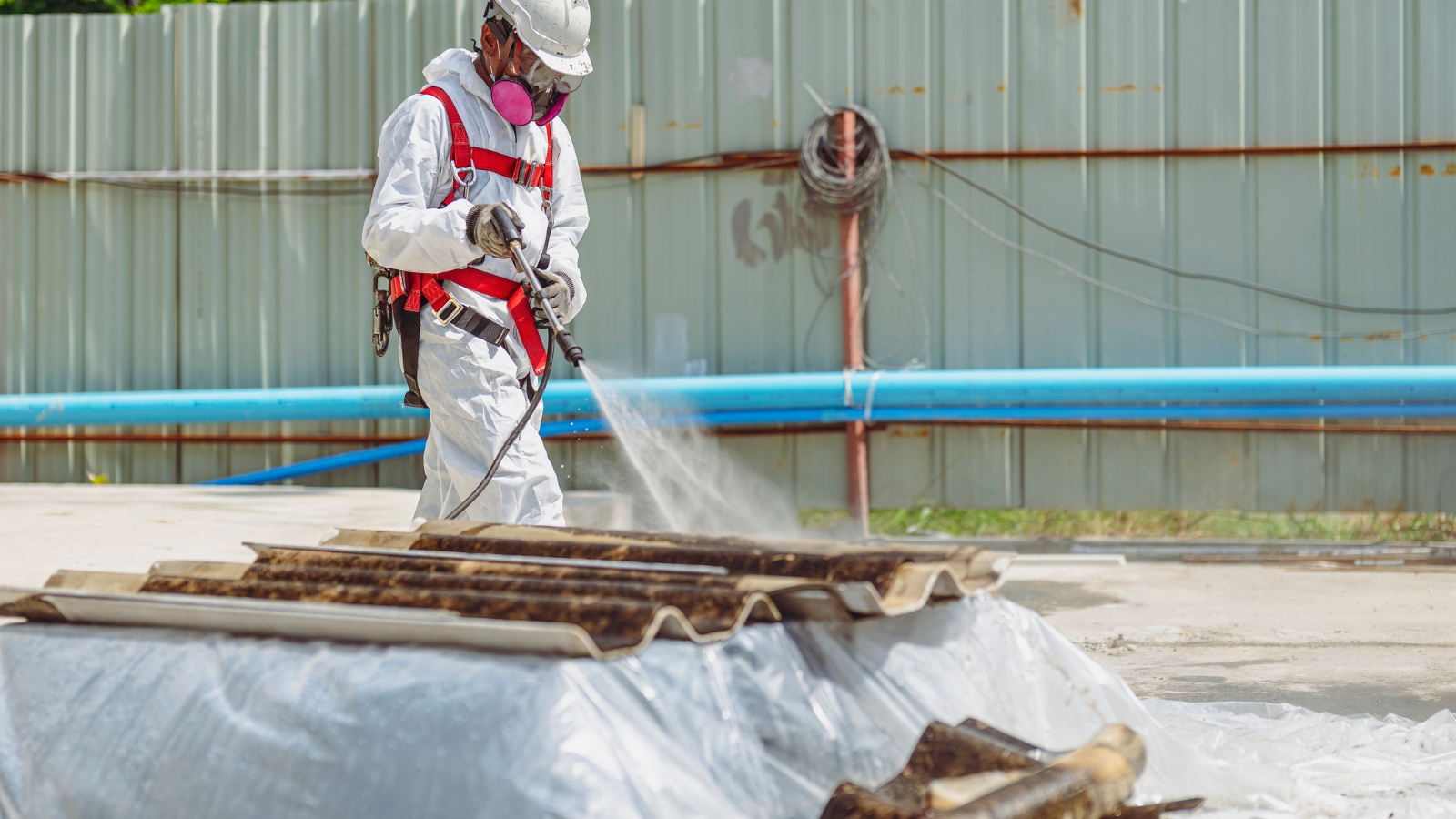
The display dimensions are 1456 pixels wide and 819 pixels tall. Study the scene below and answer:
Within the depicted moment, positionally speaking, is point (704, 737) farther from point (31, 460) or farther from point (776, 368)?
point (31, 460)

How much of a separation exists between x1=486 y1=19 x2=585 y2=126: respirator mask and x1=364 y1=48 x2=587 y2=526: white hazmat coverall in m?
0.08

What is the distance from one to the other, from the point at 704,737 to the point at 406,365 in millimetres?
1956

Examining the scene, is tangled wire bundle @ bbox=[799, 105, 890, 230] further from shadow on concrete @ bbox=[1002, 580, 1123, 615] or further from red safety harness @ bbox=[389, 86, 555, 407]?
red safety harness @ bbox=[389, 86, 555, 407]

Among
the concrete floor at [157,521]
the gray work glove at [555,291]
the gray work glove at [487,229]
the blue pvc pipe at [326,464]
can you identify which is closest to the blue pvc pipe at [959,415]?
the blue pvc pipe at [326,464]

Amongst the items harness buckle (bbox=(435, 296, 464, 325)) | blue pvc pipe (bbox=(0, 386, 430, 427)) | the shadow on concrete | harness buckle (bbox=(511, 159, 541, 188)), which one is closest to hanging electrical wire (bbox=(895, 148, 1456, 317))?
the shadow on concrete

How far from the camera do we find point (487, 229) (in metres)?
3.25

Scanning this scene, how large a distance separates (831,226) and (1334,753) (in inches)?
161

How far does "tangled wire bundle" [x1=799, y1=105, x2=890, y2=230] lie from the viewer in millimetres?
6215

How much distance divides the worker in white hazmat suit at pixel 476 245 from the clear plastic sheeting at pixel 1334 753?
5.59 ft

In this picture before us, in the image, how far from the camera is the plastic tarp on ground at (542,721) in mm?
1738

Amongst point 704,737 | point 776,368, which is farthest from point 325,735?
point 776,368

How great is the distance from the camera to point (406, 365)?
3.53 meters

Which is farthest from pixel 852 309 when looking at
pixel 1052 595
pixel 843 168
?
pixel 1052 595

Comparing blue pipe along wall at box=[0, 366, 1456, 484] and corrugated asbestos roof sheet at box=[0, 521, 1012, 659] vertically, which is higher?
blue pipe along wall at box=[0, 366, 1456, 484]
